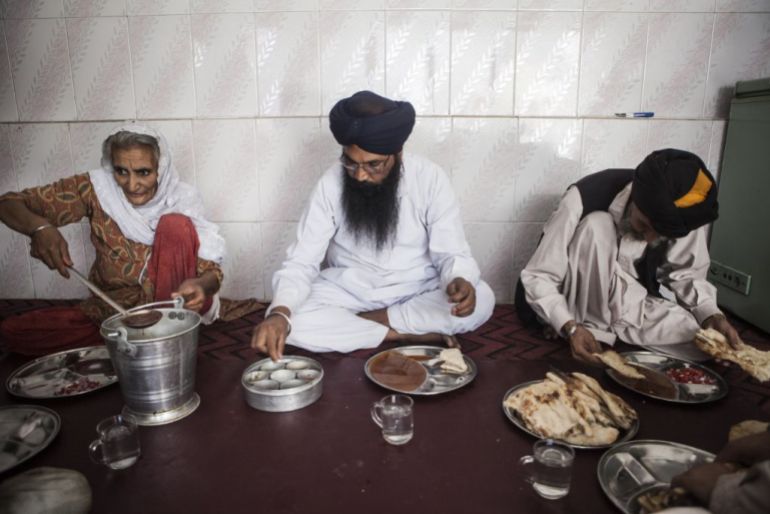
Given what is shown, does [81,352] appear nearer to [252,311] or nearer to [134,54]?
[252,311]

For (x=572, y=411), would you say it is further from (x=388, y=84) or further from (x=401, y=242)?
(x=388, y=84)

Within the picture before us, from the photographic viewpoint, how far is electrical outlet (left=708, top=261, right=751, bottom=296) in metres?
3.09

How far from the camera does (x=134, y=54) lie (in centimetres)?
333

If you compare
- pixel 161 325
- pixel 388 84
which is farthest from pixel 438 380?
pixel 388 84

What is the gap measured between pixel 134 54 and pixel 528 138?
2555mm

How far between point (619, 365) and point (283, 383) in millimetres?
1122

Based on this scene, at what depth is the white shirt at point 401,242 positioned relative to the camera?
8.53ft

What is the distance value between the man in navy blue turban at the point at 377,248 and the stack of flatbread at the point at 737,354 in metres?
0.93

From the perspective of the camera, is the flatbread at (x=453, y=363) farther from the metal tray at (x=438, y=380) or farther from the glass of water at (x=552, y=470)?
the glass of water at (x=552, y=470)

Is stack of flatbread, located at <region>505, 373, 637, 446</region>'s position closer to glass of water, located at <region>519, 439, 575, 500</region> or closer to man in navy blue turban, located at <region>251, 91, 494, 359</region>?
glass of water, located at <region>519, 439, 575, 500</region>

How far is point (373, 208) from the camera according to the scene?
2641 mm

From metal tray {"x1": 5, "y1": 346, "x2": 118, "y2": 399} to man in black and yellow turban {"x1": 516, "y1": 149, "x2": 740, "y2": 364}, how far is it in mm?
1800

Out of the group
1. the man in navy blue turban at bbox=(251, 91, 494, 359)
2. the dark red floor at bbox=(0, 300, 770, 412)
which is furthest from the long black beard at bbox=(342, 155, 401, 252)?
the dark red floor at bbox=(0, 300, 770, 412)

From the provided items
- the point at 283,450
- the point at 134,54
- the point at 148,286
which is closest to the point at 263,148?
the point at 134,54
